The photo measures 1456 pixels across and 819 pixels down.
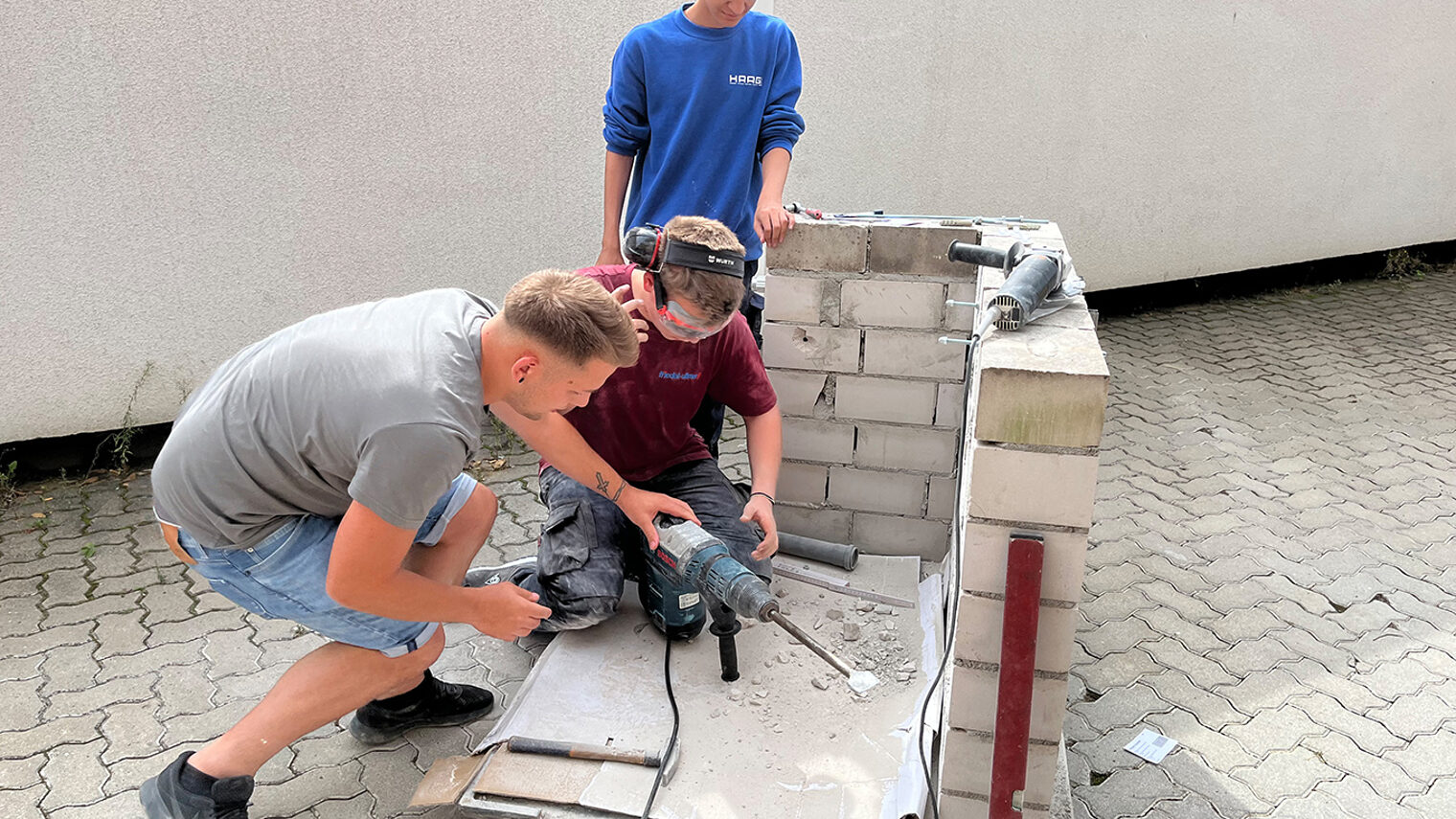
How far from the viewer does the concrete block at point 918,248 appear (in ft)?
10.3

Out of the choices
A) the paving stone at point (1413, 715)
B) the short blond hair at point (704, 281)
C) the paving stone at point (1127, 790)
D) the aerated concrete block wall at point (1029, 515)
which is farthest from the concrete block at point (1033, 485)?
the paving stone at point (1413, 715)

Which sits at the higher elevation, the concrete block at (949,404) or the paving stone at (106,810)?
the concrete block at (949,404)

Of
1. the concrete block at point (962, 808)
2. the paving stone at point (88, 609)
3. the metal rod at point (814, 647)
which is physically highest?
the metal rod at point (814, 647)

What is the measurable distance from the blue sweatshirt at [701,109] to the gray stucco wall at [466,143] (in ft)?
4.65

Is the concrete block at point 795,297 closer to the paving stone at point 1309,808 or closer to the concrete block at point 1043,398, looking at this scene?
the concrete block at point 1043,398

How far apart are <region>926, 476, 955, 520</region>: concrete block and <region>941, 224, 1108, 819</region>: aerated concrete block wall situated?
4.07ft

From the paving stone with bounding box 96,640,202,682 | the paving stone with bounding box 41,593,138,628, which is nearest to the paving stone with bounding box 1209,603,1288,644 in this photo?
the paving stone with bounding box 96,640,202,682

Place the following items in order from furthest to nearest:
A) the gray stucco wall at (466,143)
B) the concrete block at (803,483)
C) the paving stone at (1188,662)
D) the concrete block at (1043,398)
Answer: the gray stucco wall at (466,143)
the concrete block at (803,483)
the paving stone at (1188,662)
the concrete block at (1043,398)

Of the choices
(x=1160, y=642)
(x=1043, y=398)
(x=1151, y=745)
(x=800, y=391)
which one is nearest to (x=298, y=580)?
(x=1043, y=398)

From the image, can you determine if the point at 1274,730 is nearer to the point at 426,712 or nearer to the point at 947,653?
the point at 947,653

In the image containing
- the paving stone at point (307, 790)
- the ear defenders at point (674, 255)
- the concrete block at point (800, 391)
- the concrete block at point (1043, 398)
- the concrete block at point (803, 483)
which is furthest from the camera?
the concrete block at point (803, 483)

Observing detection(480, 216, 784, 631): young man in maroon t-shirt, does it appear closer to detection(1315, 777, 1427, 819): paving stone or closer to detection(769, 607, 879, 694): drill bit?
detection(769, 607, 879, 694): drill bit

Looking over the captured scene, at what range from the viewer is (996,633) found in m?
2.05

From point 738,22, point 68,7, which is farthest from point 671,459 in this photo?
point 68,7
